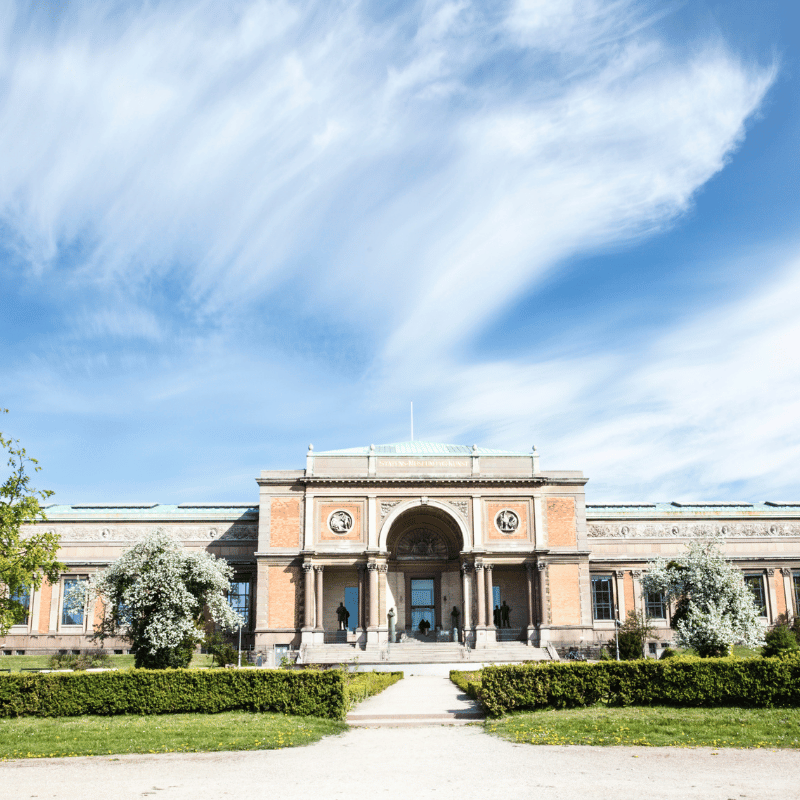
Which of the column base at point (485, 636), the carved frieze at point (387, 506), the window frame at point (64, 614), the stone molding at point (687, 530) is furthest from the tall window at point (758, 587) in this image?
the window frame at point (64, 614)

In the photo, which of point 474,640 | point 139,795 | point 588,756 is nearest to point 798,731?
point 588,756

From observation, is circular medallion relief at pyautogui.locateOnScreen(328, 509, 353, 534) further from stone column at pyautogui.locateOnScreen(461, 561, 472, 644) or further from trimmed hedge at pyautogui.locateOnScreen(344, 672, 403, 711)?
trimmed hedge at pyautogui.locateOnScreen(344, 672, 403, 711)

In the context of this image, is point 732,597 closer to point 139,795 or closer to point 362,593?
point 362,593

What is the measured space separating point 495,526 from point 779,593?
1925 cm

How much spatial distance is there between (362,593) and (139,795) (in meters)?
31.7

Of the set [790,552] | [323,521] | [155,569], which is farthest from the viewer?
[790,552]

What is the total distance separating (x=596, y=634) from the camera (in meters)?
45.2

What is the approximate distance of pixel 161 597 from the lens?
27.3 m

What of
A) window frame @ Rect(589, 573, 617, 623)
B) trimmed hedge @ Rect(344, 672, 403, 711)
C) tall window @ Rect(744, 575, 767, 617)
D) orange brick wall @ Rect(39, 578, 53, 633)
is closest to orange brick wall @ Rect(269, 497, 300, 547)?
trimmed hedge @ Rect(344, 672, 403, 711)

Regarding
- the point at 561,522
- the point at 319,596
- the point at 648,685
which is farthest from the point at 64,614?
the point at 648,685

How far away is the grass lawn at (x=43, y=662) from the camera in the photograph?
37188 millimetres

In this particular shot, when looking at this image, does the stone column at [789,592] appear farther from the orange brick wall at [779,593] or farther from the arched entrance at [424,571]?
the arched entrance at [424,571]

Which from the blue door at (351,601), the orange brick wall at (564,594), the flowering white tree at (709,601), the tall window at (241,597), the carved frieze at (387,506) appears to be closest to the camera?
the flowering white tree at (709,601)

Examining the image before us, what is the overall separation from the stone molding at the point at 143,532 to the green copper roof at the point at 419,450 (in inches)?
319
